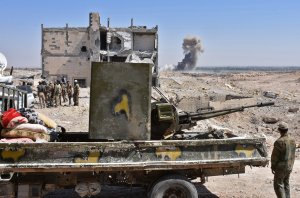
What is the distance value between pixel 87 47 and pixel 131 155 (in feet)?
104

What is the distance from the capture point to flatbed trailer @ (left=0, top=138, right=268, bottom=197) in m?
5.99

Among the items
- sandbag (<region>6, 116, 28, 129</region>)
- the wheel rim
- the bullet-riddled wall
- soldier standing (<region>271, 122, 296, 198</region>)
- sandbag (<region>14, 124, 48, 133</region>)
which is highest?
the bullet-riddled wall

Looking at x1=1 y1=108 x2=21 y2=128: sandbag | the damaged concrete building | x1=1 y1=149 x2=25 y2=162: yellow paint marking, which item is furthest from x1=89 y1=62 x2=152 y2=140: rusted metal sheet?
the damaged concrete building

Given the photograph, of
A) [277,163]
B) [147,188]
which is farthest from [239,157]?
[147,188]

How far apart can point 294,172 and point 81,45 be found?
97.5ft

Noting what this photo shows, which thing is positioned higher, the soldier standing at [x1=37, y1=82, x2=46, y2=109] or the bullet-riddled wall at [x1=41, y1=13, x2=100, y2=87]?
the bullet-riddled wall at [x1=41, y1=13, x2=100, y2=87]

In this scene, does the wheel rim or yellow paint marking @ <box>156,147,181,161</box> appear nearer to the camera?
yellow paint marking @ <box>156,147,181,161</box>

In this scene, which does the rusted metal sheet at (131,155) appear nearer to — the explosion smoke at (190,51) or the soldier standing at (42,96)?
the soldier standing at (42,96)

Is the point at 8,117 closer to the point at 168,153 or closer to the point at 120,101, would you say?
the point at 120,101

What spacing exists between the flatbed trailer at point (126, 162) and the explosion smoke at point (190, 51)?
105m

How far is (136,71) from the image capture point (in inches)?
249

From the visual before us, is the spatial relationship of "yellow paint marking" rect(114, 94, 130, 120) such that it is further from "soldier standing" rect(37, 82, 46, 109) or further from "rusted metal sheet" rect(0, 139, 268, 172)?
"soldier standing" rect(37, 82, 46, 109)

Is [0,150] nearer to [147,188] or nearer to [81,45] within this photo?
[147,188]

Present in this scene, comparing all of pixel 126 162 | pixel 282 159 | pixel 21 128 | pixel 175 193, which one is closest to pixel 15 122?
pixel 21 128
